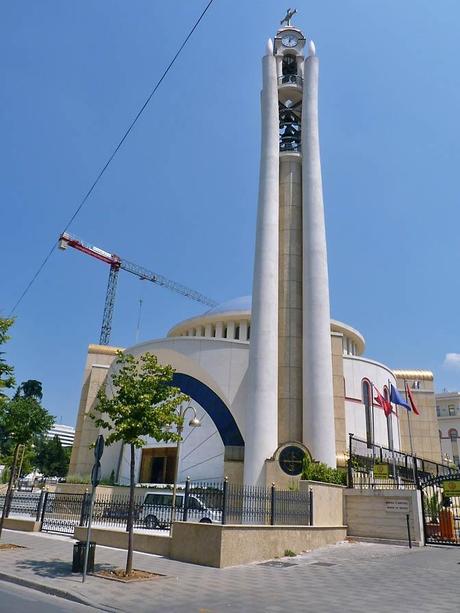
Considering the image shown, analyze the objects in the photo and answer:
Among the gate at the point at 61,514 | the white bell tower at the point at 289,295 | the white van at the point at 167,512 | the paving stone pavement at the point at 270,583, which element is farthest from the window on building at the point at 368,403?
the gate at the point at 61,514

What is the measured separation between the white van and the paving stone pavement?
195 centimetres

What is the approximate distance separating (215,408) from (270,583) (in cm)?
2313

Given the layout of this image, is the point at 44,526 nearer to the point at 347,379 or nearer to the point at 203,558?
the point at 203,558

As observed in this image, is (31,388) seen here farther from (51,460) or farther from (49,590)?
(49,590)

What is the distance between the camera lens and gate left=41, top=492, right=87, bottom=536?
18.9 meters

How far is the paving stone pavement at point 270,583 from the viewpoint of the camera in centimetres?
831

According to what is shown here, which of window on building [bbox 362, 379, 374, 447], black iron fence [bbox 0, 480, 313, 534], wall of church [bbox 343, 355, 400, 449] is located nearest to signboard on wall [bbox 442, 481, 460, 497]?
black iron fence [bbox 0, 480, 313, 534]

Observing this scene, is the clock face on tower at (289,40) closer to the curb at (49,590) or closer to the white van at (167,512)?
the white van at (167,512)

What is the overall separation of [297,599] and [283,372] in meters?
19.4

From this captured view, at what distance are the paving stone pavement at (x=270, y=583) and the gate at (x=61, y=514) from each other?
3.59 meters

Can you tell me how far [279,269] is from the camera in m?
30.4

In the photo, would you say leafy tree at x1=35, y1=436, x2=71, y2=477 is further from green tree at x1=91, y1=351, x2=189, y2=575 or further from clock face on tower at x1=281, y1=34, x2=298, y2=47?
green tree at x1=91, y1=351, x2=189, y2=575

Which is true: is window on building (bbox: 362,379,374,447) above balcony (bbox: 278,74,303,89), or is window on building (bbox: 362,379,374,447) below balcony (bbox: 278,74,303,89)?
below

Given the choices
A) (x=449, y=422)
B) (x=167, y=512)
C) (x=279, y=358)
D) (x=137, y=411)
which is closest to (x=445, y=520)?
(x=167, y=512)
